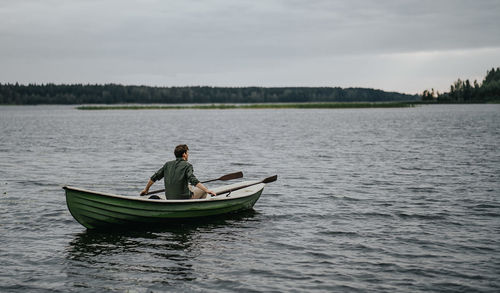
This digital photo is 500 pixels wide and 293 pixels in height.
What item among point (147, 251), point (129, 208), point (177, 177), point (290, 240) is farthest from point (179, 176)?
point (290, 240)

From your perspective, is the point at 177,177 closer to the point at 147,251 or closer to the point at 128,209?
the point at 128,209

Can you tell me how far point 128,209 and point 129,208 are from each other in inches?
1.5

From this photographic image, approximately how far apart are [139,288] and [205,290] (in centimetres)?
125

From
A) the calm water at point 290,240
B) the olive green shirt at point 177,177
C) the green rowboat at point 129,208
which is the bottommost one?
the calm water at point 290,240

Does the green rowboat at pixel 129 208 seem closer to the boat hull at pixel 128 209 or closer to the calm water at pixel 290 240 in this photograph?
the boat hull at pixel 128 209

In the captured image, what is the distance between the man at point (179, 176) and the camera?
13.8 m

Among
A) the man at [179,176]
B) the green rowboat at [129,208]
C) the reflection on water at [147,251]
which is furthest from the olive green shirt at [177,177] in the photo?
the reflection on water at [147,251]

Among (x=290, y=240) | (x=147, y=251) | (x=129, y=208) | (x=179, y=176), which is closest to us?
(x=147, y=251)

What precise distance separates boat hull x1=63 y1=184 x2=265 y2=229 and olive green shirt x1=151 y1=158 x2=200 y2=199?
35 cm

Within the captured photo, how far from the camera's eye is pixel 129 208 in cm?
1348

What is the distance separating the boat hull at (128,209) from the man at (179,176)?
1.19 feet

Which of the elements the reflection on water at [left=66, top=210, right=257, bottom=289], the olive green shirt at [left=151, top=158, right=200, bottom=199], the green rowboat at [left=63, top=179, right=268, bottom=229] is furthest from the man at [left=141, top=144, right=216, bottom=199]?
the reflection on water at [left=66, top=210, right=257, bottom=289]

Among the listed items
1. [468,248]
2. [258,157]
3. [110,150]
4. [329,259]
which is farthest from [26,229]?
[110,150]

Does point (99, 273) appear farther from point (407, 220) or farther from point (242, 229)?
point (407, 220)
